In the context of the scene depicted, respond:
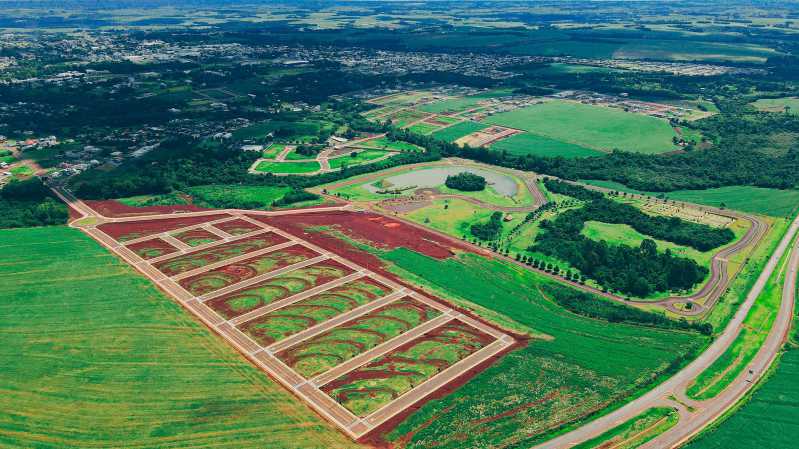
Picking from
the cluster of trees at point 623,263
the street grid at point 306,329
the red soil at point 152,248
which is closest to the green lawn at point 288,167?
the street grid at point 306,329

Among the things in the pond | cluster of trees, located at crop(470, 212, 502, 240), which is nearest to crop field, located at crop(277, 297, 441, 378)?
cluster of trees, located at crop(470, 212, 502, 240)

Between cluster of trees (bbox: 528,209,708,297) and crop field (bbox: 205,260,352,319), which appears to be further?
cluster of trees (bbox: 528,209,708,297)

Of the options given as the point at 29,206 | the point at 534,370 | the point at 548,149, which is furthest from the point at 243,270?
the point at 548,149

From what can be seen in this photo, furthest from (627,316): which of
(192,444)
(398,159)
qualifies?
(398,159)

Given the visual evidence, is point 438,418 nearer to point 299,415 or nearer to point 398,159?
point 299,415

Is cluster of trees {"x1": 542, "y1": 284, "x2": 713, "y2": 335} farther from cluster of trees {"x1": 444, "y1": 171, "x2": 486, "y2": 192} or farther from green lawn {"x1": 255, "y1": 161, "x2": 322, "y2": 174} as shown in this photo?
green lawn {"x1": 255, "y1": 161, "x2": 322, "y2": 174}

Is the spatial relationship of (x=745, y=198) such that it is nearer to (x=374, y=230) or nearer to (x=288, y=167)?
(x=374, y=230)
